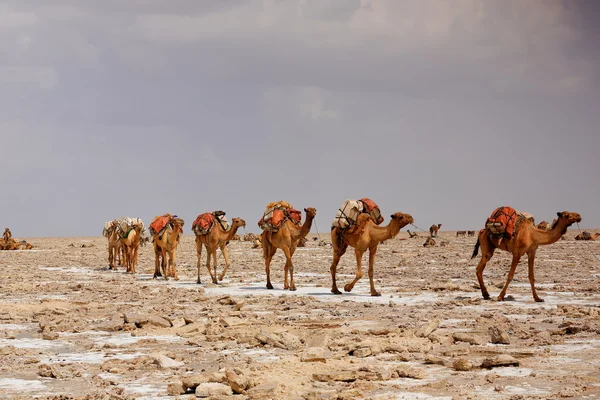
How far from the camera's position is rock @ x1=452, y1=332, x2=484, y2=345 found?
36.3 feet

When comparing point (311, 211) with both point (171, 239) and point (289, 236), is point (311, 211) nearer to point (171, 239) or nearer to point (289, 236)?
point (289, 236)

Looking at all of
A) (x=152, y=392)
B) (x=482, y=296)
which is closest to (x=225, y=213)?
(x=482, y=296)

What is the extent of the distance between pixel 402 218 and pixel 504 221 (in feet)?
8.22

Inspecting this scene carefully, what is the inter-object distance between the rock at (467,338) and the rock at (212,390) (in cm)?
446

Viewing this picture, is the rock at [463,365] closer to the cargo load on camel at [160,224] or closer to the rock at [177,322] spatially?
the rock at [177,322]

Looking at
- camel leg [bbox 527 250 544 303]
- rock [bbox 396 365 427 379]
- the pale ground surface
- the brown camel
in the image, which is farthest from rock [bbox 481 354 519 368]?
the brown camel

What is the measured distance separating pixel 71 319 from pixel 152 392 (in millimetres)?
6769

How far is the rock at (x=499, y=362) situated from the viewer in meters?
9.26

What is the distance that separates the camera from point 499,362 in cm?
929

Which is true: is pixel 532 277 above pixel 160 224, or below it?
below

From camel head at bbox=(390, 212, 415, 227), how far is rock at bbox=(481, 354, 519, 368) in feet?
28.2

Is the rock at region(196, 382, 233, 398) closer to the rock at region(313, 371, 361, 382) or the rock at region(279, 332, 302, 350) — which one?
the rock at region(313, 371, 361, 382)

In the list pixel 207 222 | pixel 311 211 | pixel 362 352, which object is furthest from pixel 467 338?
pixel 207 222

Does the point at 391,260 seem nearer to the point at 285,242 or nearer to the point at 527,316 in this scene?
the point at 285,242
